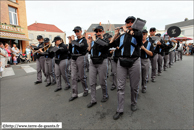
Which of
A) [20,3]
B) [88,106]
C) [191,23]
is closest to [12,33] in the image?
[20,3]

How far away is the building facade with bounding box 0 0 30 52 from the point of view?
1402cm

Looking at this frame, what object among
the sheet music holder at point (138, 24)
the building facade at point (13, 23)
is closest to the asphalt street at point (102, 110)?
the sheet music holder at point (138, 24)

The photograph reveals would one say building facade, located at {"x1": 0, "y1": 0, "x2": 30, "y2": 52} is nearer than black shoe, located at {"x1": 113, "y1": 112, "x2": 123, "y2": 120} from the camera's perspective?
No

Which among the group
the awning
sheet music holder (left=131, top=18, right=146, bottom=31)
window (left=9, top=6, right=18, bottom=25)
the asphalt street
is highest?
window (left=9, top=6, right=18, bottom=25)

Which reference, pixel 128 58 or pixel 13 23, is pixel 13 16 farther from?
pixel 128 58

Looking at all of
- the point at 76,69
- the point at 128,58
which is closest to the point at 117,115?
the point at 128,58

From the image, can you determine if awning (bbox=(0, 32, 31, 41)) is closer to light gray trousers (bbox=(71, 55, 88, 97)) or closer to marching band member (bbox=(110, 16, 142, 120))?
light gray trousers (bbox=(71, 55, 88, 97))

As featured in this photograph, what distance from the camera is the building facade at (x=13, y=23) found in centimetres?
1402

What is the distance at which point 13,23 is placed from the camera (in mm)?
15742

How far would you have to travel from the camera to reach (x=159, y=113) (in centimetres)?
270

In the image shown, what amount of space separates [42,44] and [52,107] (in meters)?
3.27

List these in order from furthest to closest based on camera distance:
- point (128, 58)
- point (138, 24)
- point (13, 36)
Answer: point (13, 36) < point (128, 58) < point (138, 24)

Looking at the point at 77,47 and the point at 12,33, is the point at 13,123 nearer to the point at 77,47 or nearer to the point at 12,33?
the point at 77,47

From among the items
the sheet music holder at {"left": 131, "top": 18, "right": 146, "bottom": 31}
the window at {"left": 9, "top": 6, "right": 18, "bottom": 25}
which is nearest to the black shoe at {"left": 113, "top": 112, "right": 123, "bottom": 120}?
the sheet music holder at {"left": 131, "top": 18, "right": 146, "bottom": 31}
